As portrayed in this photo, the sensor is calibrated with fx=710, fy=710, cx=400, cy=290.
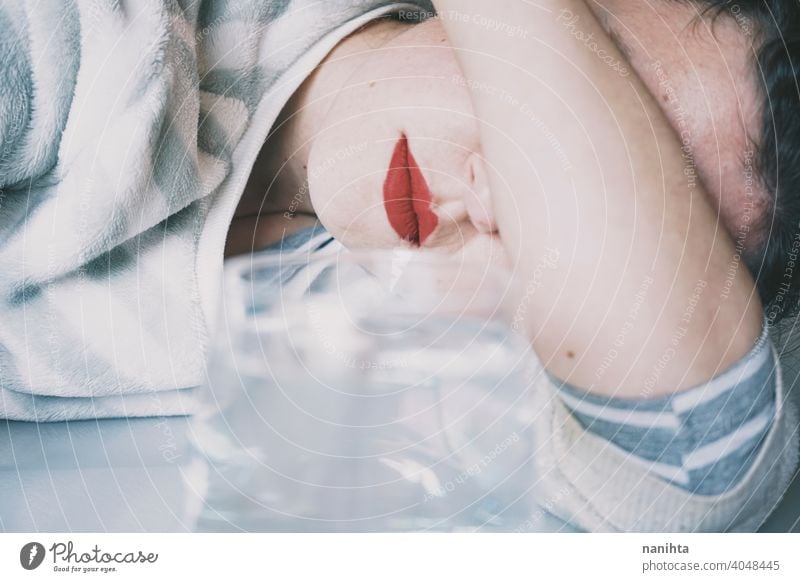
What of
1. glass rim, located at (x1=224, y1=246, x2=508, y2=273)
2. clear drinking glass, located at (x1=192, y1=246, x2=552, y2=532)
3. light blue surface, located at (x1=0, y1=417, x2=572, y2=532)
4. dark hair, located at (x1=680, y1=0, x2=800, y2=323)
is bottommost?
light blue surface, located at (x1=0, y1=417, x2=572, y2=532)

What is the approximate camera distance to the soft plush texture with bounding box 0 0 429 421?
1.07ft

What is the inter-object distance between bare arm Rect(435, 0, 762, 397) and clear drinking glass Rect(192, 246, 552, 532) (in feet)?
0.15

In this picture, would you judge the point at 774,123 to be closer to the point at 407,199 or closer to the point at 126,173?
the point at 407,199

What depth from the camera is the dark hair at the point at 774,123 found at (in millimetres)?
328

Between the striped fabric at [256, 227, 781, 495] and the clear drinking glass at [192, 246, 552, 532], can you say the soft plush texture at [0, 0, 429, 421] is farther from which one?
the striped fabric at [256, 227, 781, 495]

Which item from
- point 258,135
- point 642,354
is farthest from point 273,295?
point 642,354

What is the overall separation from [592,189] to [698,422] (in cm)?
12

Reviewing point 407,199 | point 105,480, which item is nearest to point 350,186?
point 407,199

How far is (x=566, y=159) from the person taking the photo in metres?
0.32

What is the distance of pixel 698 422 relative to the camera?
0.33 metres

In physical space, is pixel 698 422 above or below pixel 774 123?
below

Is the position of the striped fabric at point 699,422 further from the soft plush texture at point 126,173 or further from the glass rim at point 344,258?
the soft plush texture at point 126,173

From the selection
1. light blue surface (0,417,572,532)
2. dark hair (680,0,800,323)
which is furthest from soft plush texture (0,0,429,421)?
dark hair (680,0,800,323)
